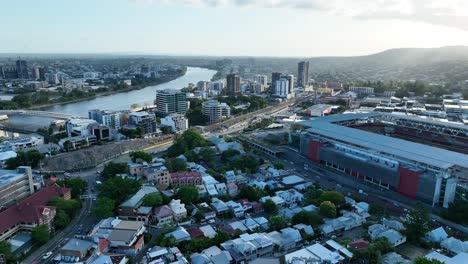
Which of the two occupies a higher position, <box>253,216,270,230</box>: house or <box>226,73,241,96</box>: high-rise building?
<box>226,73,241,96</box>: high-rise building

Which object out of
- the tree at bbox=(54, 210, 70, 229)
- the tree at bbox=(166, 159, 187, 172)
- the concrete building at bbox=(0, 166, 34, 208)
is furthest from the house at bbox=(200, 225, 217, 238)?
the concrete building at bbox=(0, 166, 34, 208)

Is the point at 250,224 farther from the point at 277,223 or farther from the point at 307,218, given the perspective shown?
the point at 307,218

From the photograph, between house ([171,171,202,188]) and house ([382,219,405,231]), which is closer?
house ([382,219,405,231])

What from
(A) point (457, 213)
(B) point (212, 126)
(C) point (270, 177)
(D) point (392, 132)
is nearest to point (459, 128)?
(D) point (392, 132)

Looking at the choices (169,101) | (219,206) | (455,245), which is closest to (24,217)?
(219,206)

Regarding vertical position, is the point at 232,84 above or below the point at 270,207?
above

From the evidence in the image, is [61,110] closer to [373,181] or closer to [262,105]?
[262,105]

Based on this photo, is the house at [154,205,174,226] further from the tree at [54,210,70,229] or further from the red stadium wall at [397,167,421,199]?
the red stadium wall at [397,167,421,199]
